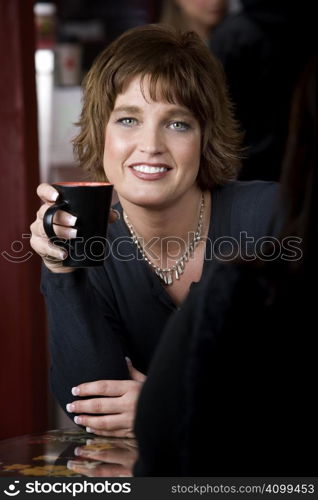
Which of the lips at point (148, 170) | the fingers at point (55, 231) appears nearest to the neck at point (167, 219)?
the lips at point (148, 170)

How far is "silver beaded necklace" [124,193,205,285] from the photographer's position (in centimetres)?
177

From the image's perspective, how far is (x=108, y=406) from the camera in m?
1.40

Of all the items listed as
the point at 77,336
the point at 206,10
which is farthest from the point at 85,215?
the point at 206,10

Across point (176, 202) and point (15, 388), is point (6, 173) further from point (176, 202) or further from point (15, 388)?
point (176, 202)

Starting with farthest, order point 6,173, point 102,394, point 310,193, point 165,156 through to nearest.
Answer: point 6,173 < point 165,156 < point 102,394 < point 310,193

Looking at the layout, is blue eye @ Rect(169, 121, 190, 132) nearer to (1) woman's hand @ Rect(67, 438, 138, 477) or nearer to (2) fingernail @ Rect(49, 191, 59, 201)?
(2) fingernail @ Rect(49, 191, 59, 201)

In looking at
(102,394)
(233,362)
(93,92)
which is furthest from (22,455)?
(93,92)

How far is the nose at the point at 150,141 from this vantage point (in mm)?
1634

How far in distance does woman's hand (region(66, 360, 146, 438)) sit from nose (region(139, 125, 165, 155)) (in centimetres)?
44

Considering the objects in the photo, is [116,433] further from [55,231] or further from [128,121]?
[128,121]

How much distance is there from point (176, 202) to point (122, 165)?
148mm

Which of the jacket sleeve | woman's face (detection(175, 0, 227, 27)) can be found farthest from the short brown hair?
woman's face (detection(175, 0, 227, 27))

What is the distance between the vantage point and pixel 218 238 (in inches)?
69.1

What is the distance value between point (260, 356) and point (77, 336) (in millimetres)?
667
